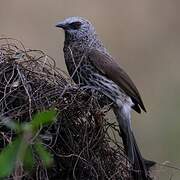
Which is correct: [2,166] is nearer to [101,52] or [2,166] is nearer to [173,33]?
[101,52]

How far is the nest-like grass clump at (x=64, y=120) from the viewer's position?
3.59 meters

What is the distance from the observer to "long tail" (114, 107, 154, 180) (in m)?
3.87

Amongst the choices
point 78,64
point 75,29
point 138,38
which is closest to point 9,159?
point 78,64

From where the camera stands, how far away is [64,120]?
3662 millimetres

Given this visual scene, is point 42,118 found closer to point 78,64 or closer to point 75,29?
point 78,64

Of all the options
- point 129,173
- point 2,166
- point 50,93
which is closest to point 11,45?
point 50,93

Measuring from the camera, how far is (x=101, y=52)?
187 inches

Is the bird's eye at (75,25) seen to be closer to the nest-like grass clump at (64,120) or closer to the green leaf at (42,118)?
the nest-like grass clump at (64,120)

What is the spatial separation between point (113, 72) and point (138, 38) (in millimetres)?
3519

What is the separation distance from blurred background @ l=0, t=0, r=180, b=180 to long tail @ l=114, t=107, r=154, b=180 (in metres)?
2.26

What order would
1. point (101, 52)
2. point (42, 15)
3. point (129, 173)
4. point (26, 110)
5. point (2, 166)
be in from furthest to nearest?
point (42, 15) < point (101, 52) < point (129, 173) < point (26, 110) < point (2, 166)

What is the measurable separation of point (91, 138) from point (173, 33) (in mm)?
4599

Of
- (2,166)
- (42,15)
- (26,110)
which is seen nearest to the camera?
(2,166)

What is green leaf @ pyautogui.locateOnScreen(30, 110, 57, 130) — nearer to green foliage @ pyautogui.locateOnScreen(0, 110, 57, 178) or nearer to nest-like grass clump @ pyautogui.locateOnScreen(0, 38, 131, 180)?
green foliage @ pyautogui.locateOnScreen(0, 110, 57, 178)
